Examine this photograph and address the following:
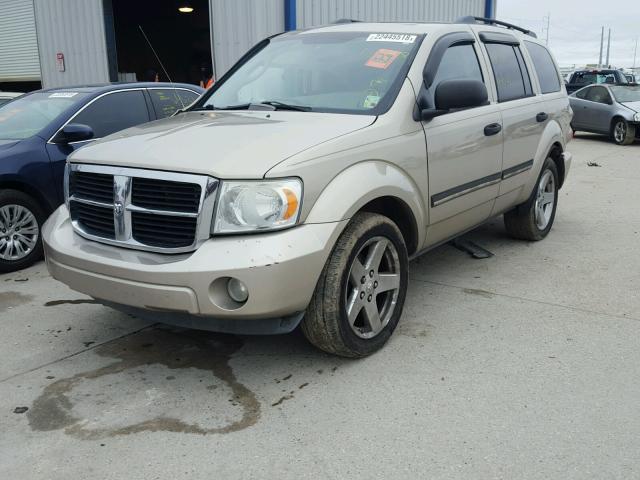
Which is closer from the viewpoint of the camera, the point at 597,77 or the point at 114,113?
the point at 114,113

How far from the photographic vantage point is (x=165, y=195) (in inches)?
125

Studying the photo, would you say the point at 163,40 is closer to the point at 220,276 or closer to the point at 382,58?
the point at 382,58

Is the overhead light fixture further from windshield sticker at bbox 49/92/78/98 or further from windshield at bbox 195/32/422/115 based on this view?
windshield at bbox 195/32/422/115

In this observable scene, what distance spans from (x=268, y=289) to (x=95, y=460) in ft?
3.42

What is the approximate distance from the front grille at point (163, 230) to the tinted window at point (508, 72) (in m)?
2.96

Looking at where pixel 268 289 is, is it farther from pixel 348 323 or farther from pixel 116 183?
pixel 116 183

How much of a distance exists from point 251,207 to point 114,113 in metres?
3.82

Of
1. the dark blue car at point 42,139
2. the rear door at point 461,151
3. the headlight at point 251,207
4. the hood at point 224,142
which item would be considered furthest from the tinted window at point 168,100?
the headlight at point 251,207

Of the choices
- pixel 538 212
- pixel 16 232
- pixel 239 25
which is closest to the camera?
pixel 16 232

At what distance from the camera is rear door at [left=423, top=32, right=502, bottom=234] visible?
415 centimetres

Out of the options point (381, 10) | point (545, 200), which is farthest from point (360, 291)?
point (381, 10)

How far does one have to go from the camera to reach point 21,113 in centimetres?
624

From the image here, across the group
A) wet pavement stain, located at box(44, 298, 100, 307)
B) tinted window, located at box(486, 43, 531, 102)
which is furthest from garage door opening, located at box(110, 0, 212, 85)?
wet pavement stain, located at box(44, 298, 100, 307)

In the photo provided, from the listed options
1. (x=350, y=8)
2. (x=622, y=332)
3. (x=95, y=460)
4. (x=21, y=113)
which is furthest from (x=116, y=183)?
(x=350, y=8)
